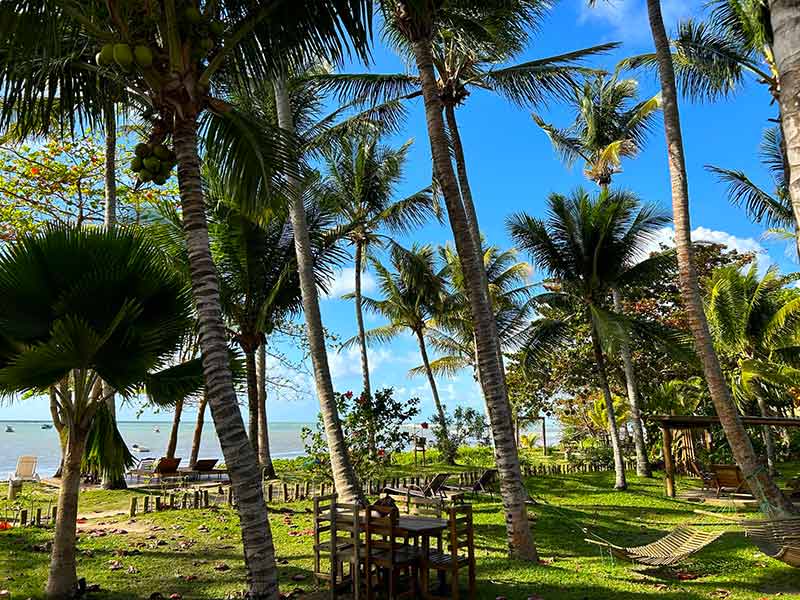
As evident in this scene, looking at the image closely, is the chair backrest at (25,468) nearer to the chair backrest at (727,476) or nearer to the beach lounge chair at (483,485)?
the beach lounge chair at (483,485)

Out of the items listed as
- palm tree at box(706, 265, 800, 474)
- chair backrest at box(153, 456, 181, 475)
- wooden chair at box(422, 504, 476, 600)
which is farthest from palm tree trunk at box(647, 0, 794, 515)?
chair backrest at box(153, 456, 181, 475)

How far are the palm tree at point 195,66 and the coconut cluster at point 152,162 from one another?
0.11m

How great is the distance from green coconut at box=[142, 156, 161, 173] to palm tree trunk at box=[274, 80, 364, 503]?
3605mm

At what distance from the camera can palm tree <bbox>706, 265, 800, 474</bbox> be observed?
18405 millimetres

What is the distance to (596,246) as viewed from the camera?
660 inches

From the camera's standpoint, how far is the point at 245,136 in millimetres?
6441

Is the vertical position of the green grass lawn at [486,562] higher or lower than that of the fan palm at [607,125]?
lower

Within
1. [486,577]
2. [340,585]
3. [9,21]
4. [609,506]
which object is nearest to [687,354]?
[609,506]

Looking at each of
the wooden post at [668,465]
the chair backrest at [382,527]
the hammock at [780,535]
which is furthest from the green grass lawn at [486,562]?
the wooden post at [668,465]

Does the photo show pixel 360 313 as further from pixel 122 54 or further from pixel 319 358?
pixel 122 54

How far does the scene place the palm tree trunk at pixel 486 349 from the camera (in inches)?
307

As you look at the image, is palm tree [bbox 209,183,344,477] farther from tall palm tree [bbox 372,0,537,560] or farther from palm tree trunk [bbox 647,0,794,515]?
palm tree trunk [bbox 647,0,794,515]

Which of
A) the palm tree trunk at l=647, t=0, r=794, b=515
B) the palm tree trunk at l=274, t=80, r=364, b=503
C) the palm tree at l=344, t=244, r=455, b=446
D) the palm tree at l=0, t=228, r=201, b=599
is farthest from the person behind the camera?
the palm tree at l=344, t=244, r=455, b=446

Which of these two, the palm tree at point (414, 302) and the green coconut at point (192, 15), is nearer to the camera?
the green coconut at point (192, 15)
